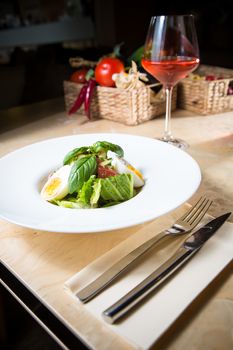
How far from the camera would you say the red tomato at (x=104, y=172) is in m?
0.58

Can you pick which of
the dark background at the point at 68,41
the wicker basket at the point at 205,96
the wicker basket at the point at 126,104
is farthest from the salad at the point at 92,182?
the dark background at the point at 68,41

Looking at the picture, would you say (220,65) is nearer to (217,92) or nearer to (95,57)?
(217,92)

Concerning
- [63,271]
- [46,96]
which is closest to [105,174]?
[63,271]

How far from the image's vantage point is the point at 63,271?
0.46 m

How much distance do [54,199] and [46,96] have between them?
1.03 m

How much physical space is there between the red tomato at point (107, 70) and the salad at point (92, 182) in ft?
1.88

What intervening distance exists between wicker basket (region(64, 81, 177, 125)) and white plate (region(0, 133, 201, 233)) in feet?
1.08

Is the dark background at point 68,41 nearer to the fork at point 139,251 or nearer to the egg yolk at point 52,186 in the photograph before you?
the egg yolk at point 52,186

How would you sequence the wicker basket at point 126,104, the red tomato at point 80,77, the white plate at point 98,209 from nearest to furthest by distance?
the white plate at point 98,209 < the wicker basket at point 126,104 < the red tomato at point 80,77

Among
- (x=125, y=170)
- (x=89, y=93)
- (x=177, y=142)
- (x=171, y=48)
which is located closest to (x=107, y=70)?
(x=89, y=93)

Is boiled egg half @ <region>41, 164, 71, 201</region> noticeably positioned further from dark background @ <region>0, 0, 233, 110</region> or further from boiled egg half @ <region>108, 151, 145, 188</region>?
dark background @ <region>0, 0, 233, 110</region>

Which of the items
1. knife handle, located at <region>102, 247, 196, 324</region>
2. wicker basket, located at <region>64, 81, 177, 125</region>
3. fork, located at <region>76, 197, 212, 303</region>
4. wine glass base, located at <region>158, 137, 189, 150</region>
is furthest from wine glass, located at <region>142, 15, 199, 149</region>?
knife handle, located at <region>102, 247, 196, 324</region>

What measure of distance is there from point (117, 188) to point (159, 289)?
186 mm

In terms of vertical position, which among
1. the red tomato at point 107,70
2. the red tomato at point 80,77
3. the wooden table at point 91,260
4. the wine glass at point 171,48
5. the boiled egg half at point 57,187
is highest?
the wine glass at point 171,48
